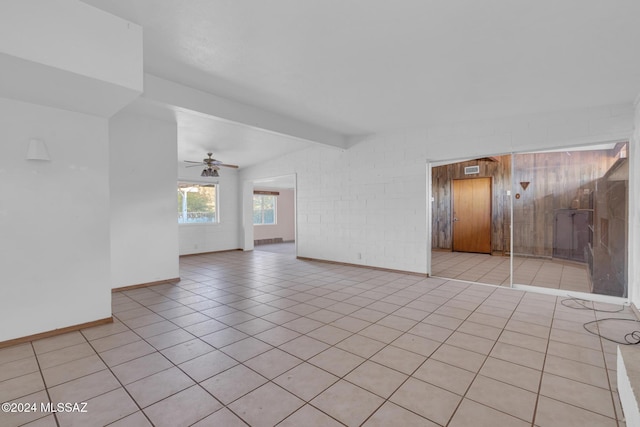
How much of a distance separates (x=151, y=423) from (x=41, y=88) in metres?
2.75

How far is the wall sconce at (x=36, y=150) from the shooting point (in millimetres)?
2783

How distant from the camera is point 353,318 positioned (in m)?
3.36

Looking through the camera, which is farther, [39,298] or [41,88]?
[39,298]

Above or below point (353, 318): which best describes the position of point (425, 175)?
above

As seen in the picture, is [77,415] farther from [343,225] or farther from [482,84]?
[343,225]

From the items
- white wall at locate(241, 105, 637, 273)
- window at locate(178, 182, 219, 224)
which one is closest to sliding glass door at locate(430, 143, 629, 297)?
white wall at locate(241, 105, 637, 273)

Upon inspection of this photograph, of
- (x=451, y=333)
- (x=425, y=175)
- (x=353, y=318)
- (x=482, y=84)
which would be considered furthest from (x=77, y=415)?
(x=425, y=175)

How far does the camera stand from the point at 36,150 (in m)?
2.80

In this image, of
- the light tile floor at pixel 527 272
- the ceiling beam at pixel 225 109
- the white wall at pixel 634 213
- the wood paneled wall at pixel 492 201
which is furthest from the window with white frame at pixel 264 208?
the white wall at pixel 634 213

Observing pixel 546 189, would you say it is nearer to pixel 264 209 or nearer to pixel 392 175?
pixel 392 175

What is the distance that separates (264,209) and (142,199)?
22.2 feet

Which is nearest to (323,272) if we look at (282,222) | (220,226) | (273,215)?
(220,226)

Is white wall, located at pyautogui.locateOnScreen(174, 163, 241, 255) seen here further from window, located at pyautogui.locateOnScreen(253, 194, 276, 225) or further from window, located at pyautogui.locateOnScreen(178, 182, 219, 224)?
window, located at pyautogui.locateOnScreen(253, 194, 276, 225)

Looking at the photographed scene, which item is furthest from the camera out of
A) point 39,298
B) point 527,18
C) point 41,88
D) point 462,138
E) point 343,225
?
point 343,225
